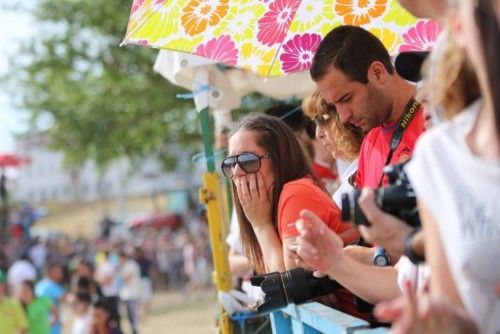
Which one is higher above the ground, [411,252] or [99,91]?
[99,91]

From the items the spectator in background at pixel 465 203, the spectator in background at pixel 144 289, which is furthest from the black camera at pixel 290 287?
the spectator in background at pixel 144 289

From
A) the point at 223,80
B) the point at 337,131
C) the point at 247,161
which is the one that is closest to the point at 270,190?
the point at 247,161

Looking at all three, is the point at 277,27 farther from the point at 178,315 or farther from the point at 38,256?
the point at 38,256

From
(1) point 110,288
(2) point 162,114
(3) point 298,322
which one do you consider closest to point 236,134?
(3) point 298,322

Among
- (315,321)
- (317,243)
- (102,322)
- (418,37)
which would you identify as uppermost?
(418,37)

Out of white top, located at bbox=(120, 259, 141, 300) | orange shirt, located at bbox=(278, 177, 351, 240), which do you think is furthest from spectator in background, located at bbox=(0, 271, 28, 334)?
white top, located at bbox=(120, 259, 141, 300)

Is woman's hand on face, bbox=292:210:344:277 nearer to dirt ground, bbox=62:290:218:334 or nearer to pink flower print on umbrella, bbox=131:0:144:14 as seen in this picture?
pink flower print on umbrella, bbox=131:0:144:14

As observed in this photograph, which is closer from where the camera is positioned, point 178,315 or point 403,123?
point 403,123

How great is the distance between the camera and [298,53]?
191 inches

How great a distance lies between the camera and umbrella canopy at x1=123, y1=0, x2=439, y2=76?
4.55 m

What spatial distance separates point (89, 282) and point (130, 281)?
285 inches

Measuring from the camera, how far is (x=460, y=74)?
73.7 inches

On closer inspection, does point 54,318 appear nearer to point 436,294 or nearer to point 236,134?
point 236,134

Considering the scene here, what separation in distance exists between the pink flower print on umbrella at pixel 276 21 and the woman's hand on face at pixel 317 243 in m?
2.40
